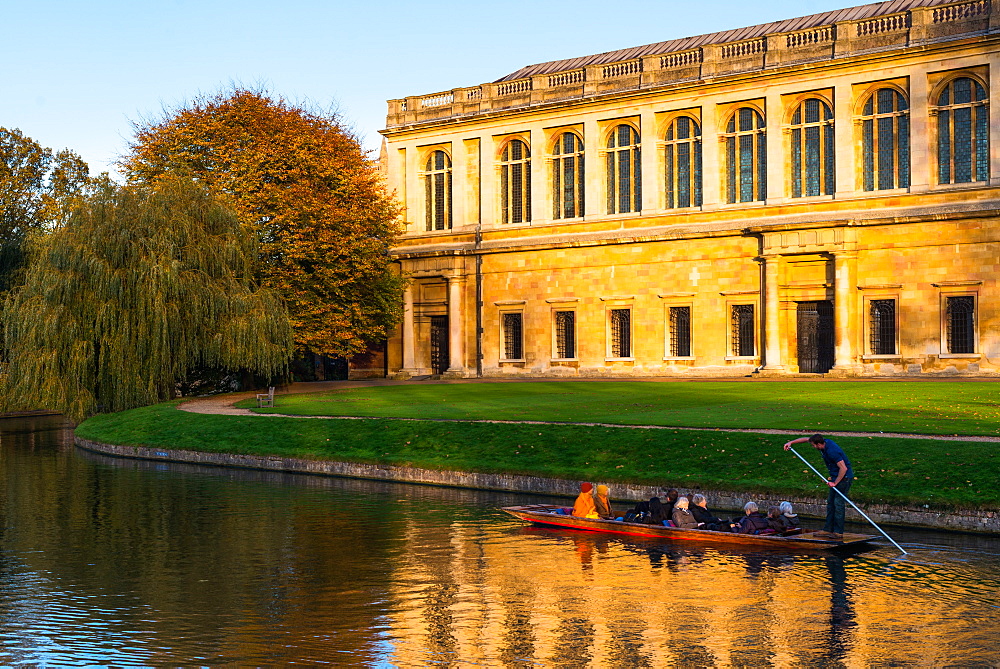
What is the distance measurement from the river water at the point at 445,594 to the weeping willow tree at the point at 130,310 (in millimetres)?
16825

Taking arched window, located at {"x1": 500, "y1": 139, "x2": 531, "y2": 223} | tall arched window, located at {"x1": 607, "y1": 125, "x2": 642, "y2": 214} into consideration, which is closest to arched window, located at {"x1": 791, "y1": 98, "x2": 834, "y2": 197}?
tall arched window, located at {"x1": 607, "y1": 125, "x2": 642, "y2": 214}

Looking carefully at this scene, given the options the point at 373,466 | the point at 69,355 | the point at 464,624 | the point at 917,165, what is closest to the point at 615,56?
the point at 917,165

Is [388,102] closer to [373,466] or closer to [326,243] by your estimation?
[326,243]

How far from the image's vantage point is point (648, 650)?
41.8ft

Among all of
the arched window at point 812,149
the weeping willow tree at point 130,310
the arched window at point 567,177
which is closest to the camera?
the weeping willow tree at point 130,310

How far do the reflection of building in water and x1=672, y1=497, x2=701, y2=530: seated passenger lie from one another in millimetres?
610

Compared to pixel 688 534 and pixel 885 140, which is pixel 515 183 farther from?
pixel 688 534

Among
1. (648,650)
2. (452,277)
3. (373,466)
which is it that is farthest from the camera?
(452,277)

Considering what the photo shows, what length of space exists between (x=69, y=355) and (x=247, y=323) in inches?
263

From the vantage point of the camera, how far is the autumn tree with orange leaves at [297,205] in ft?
164

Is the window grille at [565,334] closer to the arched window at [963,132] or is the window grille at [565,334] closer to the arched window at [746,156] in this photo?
the arched window at [746,156]

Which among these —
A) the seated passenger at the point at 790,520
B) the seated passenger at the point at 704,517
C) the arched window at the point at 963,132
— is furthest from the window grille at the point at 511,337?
the seated passenger at the point at 790,520

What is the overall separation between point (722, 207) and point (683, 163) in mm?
3245

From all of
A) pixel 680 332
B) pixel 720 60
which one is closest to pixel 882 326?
pixel 680 332
